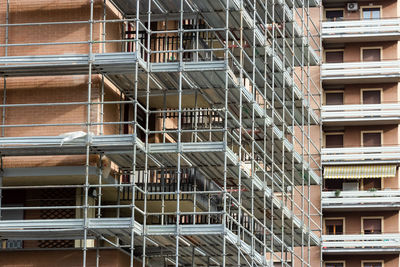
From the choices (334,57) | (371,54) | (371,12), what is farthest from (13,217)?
(371,12)

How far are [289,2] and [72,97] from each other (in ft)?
48.0

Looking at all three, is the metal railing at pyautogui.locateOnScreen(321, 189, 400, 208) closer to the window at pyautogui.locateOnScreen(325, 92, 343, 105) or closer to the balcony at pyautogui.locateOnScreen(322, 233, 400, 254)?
the balcony at pyautogui.locateOnScreen(322, 233, 400, 254)

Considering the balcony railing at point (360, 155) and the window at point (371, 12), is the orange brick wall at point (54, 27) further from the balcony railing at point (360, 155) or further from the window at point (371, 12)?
the window at point (371, 12)

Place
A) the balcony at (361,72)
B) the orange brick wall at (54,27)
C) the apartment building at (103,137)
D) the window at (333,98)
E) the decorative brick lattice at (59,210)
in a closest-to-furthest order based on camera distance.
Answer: the apartment building at (103,137), the orange brick wall at (54,27), the decorative brick lattice at (59,210), the balcony at (361,72), the window at (333,98)

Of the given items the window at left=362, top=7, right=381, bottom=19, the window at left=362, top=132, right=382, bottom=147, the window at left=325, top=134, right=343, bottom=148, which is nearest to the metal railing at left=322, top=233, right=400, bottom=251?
the window at left=362, top=132, right=382, bottom=147

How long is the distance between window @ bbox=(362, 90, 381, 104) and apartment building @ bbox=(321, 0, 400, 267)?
0.05 metres

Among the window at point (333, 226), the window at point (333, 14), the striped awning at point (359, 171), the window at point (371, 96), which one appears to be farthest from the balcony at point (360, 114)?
the window at point (333, 14)

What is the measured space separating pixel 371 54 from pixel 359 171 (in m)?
6.25

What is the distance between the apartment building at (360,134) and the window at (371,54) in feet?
0.17

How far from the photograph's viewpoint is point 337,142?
62.9 m

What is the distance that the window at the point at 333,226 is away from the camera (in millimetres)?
61438

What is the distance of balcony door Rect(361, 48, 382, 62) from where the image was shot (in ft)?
206

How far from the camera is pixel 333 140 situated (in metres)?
62.9

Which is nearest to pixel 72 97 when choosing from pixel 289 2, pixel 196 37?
pixel 196 37
